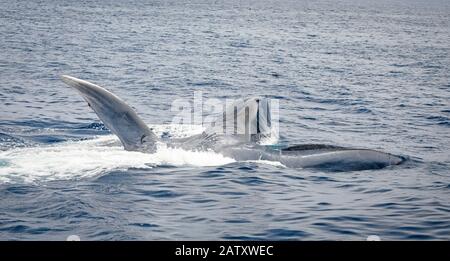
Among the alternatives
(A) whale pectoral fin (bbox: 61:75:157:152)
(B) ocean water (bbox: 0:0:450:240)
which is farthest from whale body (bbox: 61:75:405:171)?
(B) ocean water (bbox: 0:0:450:240)

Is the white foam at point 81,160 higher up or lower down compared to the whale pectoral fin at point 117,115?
lower down

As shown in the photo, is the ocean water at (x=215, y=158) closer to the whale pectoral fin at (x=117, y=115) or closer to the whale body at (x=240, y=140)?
the whale body at (x=240, y=140)

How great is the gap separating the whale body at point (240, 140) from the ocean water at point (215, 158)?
0.74ft

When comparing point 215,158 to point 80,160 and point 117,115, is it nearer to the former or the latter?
point 117,115

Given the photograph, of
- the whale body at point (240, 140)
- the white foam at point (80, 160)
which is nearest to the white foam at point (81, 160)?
the white foam at point (80, 160)

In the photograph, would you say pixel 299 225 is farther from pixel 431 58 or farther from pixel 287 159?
pixel 431 58

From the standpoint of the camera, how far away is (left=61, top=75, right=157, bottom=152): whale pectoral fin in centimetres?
1462

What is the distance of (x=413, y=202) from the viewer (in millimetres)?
13883

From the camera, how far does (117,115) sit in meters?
15.2

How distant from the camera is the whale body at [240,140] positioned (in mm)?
15078

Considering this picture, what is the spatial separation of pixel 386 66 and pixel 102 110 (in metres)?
34.1

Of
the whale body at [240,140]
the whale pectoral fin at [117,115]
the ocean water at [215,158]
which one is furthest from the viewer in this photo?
the whale body at [240,140]

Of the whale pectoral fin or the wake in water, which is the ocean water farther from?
the whale pectoral fin

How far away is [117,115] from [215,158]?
2.71m
